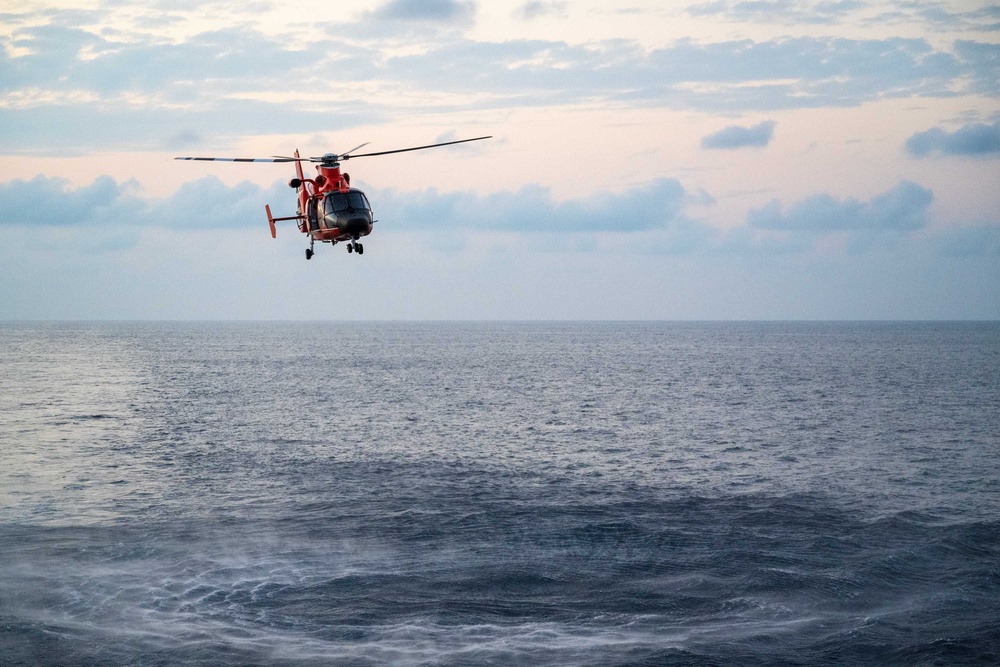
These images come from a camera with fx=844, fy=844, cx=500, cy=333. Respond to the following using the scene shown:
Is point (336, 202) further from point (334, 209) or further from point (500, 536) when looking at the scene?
point (500, 536)

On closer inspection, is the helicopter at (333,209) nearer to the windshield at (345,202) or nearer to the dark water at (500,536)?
the windshield at (345,202)

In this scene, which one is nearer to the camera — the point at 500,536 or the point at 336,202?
the point at 336,202

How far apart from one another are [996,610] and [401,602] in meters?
22.6

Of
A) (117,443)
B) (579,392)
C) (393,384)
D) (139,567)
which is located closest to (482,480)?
(139,567)

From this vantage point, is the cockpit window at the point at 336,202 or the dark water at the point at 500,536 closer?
the dark water at the point at 500,536

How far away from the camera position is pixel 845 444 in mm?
66000

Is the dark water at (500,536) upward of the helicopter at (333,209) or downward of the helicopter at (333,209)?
downward

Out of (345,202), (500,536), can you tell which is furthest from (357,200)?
(500,536)

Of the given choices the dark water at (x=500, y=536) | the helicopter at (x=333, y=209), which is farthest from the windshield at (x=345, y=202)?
the dark water at (x=500, y=536)

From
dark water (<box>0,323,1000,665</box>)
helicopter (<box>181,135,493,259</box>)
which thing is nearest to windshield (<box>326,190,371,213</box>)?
helicopter (<box>181,135,493,259</box>)

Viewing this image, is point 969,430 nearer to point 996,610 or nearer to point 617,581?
point 996,610

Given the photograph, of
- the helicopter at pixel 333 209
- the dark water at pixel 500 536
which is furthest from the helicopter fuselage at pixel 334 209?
the dark water at pixel 500 536

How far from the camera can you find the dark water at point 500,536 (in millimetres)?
29250

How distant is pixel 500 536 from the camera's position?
39781mm
